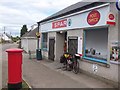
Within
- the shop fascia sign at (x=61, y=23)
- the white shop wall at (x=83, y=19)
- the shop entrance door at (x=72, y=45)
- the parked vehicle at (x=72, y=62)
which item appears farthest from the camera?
the shop fascia sign at (x=61, y=23)

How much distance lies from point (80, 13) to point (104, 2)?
8.35 ft

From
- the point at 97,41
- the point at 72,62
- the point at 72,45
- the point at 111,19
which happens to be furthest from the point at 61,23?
the point at 111,19

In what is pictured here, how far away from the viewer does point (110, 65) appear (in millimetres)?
8289

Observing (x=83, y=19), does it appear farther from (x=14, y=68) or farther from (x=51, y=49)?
(x=51, y=49)

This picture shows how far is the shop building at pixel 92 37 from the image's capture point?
818 cm

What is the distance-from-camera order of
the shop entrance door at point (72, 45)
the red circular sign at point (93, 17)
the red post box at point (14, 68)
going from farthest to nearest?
1. the shop entrance door at point (72, 45)
2. the red circular sign at point (93, 17)
3. the red post box at point (14, 68)

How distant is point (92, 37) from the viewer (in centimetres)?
1302

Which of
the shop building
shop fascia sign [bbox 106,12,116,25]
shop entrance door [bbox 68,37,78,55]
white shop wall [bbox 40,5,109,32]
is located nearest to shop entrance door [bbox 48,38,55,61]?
the shop building

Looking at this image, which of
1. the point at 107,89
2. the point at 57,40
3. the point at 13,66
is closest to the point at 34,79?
the point at 13,66

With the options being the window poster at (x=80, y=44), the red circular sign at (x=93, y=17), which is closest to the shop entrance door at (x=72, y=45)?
the window poster at (x=80, y=44)

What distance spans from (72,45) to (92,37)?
1692 mm

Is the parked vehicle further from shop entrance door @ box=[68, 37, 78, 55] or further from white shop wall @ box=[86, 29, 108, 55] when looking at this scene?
white shop wall @ box=[86, 29, 108, 55]

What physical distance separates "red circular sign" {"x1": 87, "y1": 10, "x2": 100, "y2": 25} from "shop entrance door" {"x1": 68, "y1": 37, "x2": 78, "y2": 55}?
6.01 feet

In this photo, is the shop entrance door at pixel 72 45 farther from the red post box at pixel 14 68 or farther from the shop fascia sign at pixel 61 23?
the red post box at pixel 14 68
